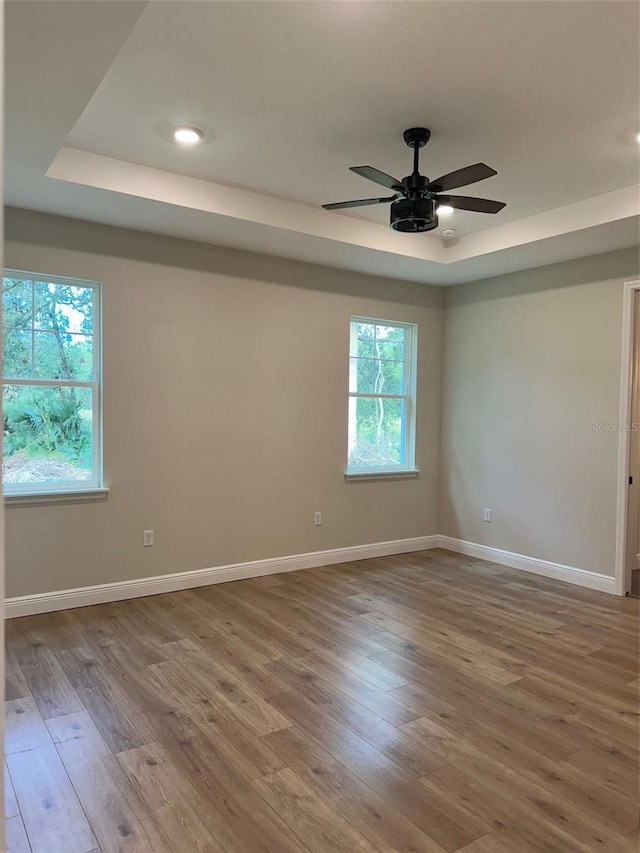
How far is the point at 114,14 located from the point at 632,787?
3.25 meters

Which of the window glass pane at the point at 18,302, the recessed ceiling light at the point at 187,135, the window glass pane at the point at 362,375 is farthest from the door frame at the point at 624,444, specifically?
the window glass pane at the point at 18,302

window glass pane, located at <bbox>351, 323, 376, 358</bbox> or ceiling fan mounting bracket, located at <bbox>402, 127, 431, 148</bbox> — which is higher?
ceiling fan mounting bracket, located at <bbox>402, 127, 431, 148</bbox>

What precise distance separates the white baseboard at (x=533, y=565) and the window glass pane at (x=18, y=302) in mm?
4222

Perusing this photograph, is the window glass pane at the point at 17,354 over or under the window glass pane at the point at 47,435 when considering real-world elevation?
over

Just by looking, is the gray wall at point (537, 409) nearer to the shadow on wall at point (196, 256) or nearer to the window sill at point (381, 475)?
the window sill at point (381, 475)

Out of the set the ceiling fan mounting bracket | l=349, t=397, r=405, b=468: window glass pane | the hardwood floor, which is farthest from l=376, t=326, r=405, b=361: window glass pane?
the ceiling fan mounting bracket

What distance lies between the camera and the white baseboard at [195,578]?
152 inches

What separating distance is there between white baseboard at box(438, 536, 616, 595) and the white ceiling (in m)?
2.54

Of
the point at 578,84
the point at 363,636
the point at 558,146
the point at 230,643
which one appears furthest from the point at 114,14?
the point at 363,636

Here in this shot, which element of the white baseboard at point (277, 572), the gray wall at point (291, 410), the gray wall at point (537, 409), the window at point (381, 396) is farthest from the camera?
the window at point (381, 396)

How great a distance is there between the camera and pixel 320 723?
8.35 ft

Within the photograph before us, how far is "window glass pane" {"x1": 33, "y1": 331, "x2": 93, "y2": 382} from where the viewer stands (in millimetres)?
3910

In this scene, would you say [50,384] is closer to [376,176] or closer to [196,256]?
[196,256]

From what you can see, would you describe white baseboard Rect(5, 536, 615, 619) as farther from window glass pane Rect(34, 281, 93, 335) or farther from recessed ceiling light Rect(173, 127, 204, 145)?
recessed ceiling light Rect(173, 127, 204, 145)
